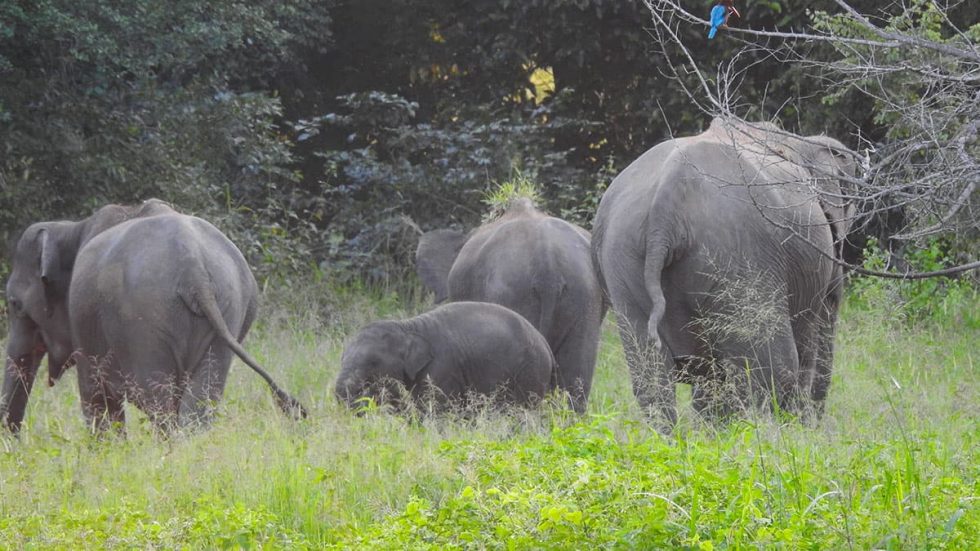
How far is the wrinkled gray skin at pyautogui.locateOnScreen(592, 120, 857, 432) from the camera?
7137 millimetres

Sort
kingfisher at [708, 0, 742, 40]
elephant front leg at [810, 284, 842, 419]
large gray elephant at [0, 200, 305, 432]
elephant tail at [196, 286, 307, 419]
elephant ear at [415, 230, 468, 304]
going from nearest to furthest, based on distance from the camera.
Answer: kingfisher at [708, 0, 742, 40], elephant tail at [196, 286, 307, 419], elephant front leg at [810, 284, 842, 419], large gray elephant at [0, 200, 305, 432], elephant ear at [415, 230, 468, 304]

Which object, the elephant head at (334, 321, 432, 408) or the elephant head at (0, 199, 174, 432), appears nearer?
the elephant head at (334, 321, 432, 408)

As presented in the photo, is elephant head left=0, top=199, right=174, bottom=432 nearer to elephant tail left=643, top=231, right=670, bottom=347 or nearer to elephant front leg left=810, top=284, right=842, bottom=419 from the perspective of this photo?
elephant tail left=643, top=231, right=670, bottom=347

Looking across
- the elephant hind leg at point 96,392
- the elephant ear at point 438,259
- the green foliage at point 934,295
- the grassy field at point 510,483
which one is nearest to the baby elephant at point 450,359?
the grassy field at point 510,483

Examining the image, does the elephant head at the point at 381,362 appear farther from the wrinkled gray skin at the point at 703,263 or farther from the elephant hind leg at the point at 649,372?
the elephant hind leg at the point at 649,372

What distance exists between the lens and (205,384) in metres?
8.48

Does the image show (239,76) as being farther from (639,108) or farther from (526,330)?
(526,330)

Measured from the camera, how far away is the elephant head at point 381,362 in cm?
846

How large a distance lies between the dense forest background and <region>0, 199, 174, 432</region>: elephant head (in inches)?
147

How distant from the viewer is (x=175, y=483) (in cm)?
633

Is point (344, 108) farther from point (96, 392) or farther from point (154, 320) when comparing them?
point (154, 320)

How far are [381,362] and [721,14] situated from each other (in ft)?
11.9

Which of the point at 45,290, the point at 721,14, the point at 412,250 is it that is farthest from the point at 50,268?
the point at 412,250

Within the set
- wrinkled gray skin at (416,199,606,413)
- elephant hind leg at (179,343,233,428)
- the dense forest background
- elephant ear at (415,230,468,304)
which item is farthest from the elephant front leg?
the dense forest background
